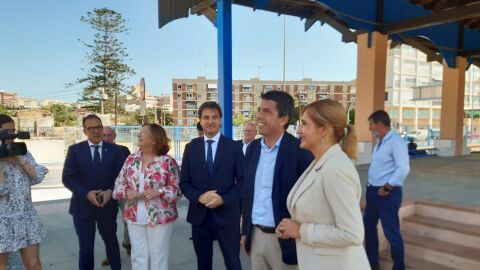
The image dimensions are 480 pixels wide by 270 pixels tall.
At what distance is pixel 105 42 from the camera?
28609mm

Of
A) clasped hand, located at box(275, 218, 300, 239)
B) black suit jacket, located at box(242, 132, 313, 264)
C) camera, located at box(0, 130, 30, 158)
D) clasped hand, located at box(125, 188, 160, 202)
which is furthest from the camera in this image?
clasped hand, located at box(125, 188, 160, 202)

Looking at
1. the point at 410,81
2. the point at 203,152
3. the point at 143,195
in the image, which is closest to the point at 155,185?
the point at 143,195

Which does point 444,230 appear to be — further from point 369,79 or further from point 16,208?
point 369,79

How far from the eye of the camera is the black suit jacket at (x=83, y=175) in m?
3.26

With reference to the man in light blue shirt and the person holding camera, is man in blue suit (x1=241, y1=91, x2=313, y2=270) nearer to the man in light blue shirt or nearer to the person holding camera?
the man in light blue shirt

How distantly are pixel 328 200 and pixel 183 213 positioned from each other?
498 centimetres

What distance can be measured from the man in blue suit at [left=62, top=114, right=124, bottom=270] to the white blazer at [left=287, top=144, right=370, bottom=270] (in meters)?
2.28

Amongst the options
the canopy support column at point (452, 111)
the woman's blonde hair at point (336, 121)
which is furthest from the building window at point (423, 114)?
the woman's blonde hair at point (336, 121)

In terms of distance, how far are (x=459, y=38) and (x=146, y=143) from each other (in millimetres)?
11496

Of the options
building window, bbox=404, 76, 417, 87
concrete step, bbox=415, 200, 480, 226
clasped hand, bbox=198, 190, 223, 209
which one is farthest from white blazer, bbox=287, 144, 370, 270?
building window, bbox=404, 76, 417, 87

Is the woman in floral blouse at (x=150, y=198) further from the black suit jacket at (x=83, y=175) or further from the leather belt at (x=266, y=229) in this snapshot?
the leather belt at (x=266, y=229)

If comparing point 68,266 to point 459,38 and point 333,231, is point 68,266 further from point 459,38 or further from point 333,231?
point 459,38

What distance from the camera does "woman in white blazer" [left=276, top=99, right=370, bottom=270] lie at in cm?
142

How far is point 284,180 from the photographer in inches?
84.4
